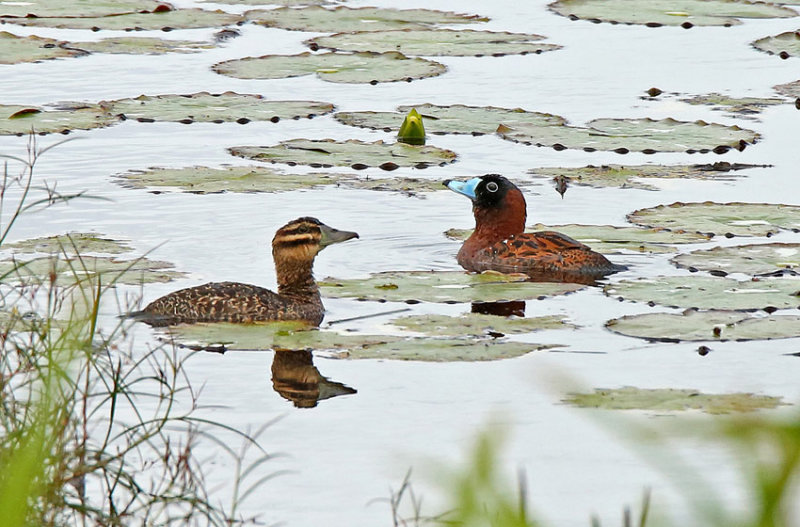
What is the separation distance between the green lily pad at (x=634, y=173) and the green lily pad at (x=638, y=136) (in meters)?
0.39

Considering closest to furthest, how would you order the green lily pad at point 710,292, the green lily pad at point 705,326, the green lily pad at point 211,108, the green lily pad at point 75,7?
the green lily pad at point 705,326 < the green lily pad at point 710,292 < the green lily pad at point 211,108 < the green lily pad at point 75,7

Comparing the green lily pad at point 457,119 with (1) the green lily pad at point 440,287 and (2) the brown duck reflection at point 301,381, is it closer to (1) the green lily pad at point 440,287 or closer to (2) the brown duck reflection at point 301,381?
(1) the green lily pad at point 440,287

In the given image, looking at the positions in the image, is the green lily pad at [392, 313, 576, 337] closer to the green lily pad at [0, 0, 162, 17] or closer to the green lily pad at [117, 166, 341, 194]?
the green lily pad at [117, 166, 341, 194]

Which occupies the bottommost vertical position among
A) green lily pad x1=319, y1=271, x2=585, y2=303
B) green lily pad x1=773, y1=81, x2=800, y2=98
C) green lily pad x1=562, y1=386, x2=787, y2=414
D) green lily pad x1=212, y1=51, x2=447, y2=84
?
green lily pad x1=319, y1=271, x2=585, y2=303

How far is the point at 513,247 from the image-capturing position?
1052 cm

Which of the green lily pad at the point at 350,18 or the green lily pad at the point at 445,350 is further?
the green lily pad at the point at 350,18

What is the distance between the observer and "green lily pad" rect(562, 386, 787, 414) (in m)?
7.11

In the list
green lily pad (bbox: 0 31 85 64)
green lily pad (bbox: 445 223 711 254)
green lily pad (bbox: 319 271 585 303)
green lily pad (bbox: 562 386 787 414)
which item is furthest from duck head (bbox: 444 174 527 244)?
green lily pad (bbox: 0 31 85 64)

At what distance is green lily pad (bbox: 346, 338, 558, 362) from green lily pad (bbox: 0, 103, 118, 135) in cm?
633

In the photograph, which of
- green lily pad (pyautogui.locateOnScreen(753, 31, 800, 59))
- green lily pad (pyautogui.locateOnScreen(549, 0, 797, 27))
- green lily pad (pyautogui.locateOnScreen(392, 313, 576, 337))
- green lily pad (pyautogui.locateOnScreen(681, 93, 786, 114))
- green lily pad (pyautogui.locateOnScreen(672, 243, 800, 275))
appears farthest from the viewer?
green lily pad (pyautogui.locateOnScreen(549, 0, 797, 27))

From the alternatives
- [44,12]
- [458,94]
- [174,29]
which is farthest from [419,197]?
[44,12]

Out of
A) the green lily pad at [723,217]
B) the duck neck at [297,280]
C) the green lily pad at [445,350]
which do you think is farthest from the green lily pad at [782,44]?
the green lily pad at [445,350]

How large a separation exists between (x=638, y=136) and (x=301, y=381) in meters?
7.12

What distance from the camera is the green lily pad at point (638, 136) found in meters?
13.6
